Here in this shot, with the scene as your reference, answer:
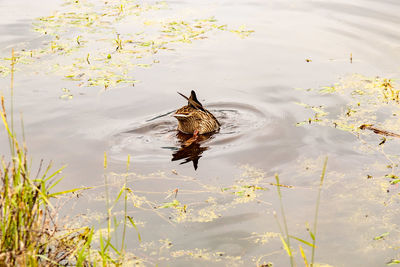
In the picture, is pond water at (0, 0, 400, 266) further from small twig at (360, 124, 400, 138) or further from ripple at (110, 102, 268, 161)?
small twig at (360, 124, 400, 138)

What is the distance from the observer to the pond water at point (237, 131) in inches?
223

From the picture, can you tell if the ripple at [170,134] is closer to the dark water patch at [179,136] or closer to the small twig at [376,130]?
the dark water patch at [179,136]

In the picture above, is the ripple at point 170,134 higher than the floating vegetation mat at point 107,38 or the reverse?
the reverse

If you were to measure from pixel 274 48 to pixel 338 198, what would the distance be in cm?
524

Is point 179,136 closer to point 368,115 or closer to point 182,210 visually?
point 182,210

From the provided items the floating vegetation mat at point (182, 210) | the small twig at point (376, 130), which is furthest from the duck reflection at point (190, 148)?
the small twig at point (376, 130)

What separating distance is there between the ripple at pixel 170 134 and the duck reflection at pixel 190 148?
61 mm

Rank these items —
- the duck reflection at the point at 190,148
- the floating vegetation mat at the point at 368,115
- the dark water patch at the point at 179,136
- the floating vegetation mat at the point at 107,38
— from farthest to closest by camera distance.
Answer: the floating vegetation mat at the point at 107,38 < the dark water patch at the point at 179,136 < the duck reflection at the point at 190,148 < the floating vegetation mat at the point at 368,115

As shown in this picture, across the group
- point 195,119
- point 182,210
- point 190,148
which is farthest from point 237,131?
point 182,210

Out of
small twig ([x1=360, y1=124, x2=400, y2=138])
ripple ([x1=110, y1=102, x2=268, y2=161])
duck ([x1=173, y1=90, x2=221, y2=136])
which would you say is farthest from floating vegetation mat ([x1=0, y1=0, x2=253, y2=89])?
small twig ([x1=360, y1=124, x2=400, y2=138])

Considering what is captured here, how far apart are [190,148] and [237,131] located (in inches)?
32.5

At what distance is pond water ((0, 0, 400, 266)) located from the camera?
18.6ft

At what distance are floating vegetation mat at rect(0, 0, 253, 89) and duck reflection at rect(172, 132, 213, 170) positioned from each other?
5.83 ft

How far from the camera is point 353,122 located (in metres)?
8.18
